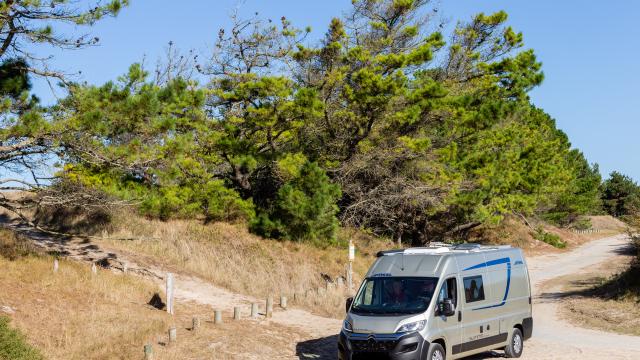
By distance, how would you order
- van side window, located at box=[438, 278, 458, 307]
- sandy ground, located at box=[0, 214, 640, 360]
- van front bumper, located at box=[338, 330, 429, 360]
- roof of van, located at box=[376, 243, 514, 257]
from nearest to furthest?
van front bumper, located at box=[338, 330, 429, 360] → van side window, located at box=[438, 278, 458, 307] → roof of van, located at box=[376, 243, 514, 257] → sandy ground, located at box=[0, 214, 640, 360]

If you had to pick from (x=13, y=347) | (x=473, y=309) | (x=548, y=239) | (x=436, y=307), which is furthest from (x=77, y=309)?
(x=548, y=239)

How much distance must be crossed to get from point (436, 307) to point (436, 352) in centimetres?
81

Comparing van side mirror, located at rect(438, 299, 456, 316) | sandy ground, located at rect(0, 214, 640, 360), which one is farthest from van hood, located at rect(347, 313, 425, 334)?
sandy ground, located at rect(0, 214, 640, 360)

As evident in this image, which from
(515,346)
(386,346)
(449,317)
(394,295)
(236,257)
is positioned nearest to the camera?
(386,346)

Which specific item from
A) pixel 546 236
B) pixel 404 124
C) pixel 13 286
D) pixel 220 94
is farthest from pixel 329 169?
pixel 546 236

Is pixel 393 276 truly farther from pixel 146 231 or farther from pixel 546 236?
pixel 546 236

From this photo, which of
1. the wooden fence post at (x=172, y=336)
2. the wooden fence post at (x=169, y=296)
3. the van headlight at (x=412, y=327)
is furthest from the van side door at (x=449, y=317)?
the wooden fence post at (x=169, y=296)

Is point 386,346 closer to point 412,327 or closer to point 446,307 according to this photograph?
point 412,327

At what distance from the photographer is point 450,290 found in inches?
505

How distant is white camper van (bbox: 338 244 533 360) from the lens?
11.9m

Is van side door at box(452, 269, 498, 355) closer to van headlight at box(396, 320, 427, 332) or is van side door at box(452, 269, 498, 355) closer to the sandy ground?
van headlight at box(396, 320, 427, 332)

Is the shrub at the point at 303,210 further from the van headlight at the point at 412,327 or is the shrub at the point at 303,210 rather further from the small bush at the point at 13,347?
the van headlight at the point at 412,327

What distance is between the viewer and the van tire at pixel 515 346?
14.2 m

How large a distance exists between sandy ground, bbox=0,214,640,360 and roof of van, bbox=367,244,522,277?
8.21ft
